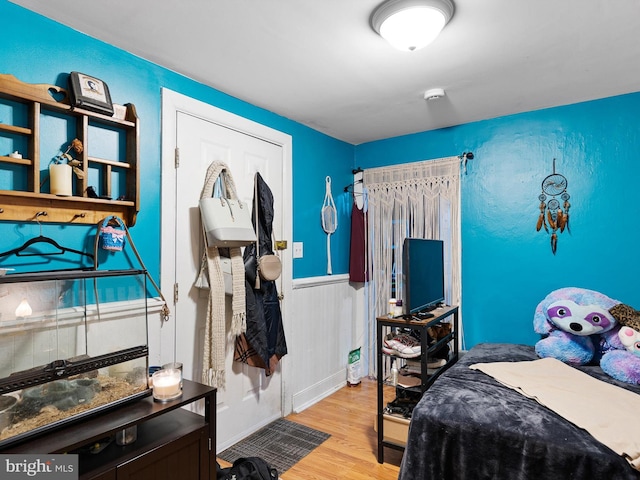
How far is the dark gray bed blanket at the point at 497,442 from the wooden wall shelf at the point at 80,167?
5.90 ft

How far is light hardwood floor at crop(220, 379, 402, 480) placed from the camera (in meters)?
2.23

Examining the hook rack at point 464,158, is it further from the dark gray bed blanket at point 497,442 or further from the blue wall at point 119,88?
the dark gray bed blanket at point 497,442

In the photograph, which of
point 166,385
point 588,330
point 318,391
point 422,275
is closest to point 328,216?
point 422,275

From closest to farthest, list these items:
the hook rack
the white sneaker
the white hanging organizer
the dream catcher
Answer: the white sneaker < the dream catcher < the hook rack < the white hanging organizer

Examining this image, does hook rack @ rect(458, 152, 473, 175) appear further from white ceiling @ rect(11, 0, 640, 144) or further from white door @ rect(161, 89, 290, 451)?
white door @ rect(161, 89, 290, 451)

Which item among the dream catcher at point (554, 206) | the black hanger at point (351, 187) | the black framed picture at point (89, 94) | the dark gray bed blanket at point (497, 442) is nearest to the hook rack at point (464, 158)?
the dream catcher at point (554, 206)

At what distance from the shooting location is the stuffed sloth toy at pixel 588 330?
86.0 inches

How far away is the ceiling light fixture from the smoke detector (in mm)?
750

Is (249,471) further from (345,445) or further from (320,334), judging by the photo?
(320,334)

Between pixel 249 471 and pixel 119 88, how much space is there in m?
2.11

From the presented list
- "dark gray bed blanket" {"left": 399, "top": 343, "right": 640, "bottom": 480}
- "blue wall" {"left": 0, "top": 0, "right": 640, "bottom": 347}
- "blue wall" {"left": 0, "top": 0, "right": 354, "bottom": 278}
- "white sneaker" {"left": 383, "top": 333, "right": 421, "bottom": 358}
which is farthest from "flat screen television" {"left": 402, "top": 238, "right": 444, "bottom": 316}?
"blue wall" {"left": 0, "top": 0, "right": 354, "bottom": 278}

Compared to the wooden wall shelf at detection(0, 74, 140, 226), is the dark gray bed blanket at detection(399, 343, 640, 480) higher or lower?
lower

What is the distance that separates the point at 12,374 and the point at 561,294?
2887mm

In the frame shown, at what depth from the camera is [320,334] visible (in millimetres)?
Answer: 3389
